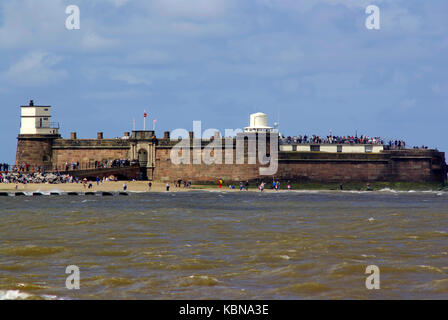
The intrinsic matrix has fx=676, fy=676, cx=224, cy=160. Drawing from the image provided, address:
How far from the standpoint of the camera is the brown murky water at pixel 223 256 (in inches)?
559

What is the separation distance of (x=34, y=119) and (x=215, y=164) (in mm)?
19398

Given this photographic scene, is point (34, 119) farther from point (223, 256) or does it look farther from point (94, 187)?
point (223, 256)

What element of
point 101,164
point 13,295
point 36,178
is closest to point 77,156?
point 101,164

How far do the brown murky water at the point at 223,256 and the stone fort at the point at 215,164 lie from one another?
35.1m

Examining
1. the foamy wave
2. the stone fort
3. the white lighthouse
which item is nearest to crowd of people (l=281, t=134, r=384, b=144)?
the stone fort

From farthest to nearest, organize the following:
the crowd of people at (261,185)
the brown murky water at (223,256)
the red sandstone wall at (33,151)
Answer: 1. the red sandstone wall at (33,151)
2. the crowd of people at (261,185)
3. the brown murky water at (223,256)

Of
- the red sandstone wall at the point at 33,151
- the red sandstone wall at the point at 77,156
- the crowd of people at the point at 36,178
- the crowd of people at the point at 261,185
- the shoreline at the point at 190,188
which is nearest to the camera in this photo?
the shoreline at the point at 190,188

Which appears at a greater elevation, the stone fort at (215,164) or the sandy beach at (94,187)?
the stone fort at (215,164)

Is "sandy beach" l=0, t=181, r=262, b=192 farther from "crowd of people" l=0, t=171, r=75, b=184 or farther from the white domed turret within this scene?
the white domed turret

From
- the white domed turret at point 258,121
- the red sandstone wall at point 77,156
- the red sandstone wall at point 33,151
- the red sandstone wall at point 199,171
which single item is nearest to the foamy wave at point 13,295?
the red sandstone wall at point 199,171

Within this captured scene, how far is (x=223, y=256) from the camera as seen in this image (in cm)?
1867

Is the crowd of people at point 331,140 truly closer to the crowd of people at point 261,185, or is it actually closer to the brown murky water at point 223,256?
the crowd of people at point 261,185

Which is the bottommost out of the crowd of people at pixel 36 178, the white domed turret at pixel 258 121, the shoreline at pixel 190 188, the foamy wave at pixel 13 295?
the foamy wave at pixel 13 295
